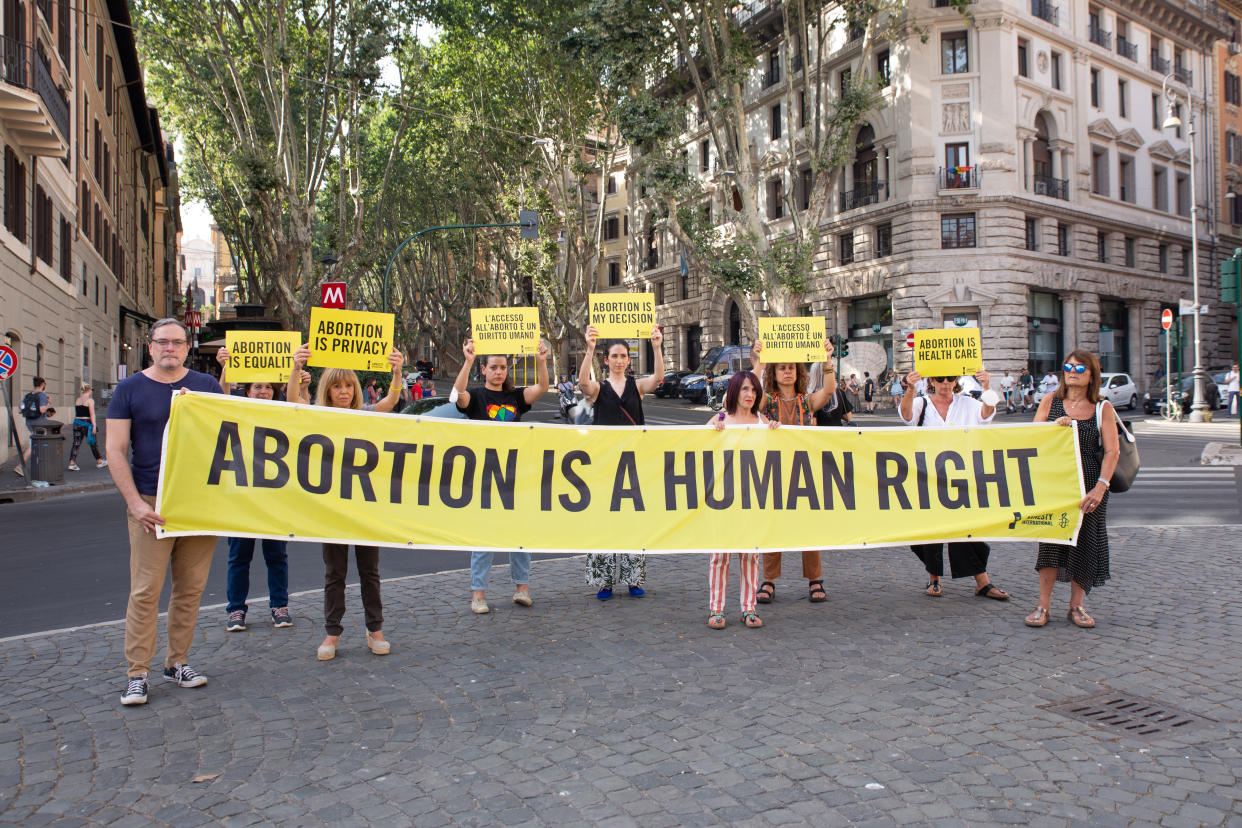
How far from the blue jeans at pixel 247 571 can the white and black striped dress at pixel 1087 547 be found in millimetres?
5112

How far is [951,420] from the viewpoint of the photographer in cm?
699

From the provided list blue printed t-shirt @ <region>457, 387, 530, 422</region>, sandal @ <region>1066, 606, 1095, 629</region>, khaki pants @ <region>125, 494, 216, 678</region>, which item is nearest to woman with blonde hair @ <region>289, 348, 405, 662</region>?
khaki pants @ <region>125, 494, 216, 678</region>

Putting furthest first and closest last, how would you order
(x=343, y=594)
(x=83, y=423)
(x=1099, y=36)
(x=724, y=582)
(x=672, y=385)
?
(x=672, y=385) < (x=1099, y=36) < (x=83, y=423) < (x=724, y=582) < (x=343, y=594)

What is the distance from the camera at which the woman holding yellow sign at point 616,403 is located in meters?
6.89

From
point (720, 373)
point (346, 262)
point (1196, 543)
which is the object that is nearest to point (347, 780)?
point (1196, 543)

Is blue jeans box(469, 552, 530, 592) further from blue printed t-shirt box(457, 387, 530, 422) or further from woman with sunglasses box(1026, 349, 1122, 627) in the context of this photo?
woman with sunglasses box(1026, 349, 1122, 627)

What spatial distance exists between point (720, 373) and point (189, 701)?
1367 inches

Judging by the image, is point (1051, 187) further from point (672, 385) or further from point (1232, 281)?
point (1232, 281)

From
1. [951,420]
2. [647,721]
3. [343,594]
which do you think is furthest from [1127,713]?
[343,594]

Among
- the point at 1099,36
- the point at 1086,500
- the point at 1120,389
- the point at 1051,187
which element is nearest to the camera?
the point at 1086,500

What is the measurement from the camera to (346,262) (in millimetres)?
29234

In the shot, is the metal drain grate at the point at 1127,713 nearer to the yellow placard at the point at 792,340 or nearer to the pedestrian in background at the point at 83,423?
the yellow placard at the point at 792,340

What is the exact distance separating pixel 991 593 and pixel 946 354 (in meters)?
1.83

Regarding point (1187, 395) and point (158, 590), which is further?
point (1187, 395)
